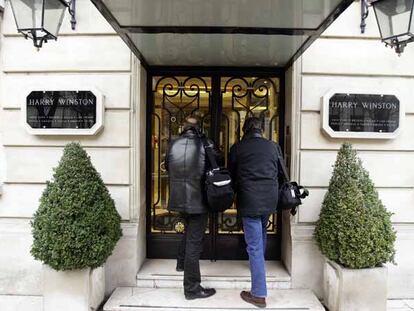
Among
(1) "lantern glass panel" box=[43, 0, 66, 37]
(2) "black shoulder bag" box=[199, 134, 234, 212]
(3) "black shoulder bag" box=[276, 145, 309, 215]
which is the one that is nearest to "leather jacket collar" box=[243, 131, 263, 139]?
(3) "black shoulder bag" box=[276, 145, 309, 215]

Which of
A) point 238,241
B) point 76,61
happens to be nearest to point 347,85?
point 238,241

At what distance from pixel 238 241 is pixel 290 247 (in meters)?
0.78

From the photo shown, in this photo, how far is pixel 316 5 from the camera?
11.1 feet

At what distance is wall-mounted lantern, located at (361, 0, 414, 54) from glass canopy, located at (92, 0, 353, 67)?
368mm

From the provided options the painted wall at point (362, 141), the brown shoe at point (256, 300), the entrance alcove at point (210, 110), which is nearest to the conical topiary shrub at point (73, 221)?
the entrance alcove at point (210, 110)

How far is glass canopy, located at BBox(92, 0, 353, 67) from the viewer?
3.41 metres

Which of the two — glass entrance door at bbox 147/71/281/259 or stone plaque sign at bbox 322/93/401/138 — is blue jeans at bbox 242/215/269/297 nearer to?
glass entrance door at bbox 147/71/281/259

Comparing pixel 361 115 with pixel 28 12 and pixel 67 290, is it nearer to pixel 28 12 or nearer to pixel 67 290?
pixel 28 12

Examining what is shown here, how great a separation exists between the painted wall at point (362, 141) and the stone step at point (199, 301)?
79cm

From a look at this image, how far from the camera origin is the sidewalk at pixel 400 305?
452cm

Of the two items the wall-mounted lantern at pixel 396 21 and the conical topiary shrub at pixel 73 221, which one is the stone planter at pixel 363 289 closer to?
the wall-mounted lantern at pixel 396 21

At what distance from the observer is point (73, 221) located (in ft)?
12.8

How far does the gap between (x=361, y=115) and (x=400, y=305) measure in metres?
2.46

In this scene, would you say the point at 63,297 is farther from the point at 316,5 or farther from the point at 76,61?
the point at 316,5
